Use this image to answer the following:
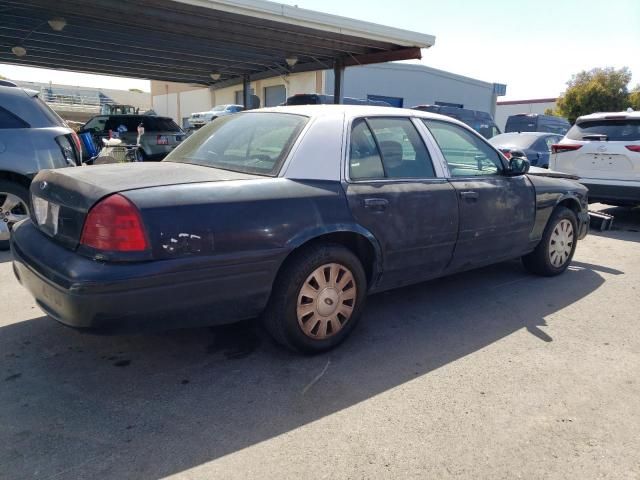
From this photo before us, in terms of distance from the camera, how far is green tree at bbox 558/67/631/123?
30.7 m

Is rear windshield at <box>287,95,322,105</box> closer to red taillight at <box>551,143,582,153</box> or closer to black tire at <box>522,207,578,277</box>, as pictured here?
red taillight at <box>551,143,582,153</box>

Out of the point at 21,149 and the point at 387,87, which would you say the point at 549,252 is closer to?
the point at 21,149

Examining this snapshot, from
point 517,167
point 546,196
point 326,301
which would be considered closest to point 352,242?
point 326,301

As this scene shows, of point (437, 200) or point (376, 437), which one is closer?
point (376, 437)

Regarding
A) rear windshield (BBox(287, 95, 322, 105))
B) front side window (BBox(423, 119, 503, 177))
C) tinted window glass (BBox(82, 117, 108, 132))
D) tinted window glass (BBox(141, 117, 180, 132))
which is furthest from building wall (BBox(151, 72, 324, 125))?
front side window (BBox(423, 119, 503, 177))

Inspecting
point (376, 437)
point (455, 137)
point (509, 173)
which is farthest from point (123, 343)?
point (509, 173)

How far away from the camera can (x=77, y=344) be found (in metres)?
3.29

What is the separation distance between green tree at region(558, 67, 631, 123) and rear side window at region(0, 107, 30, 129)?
32.0 metres

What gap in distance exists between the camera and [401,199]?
3.45 meters

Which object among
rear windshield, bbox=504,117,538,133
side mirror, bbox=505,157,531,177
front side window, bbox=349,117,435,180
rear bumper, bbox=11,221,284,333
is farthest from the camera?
rear windshield, bbox=504,117,538,133

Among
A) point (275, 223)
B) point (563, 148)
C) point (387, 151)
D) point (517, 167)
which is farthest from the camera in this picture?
point (563, 148)

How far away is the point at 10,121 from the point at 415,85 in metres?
27.1

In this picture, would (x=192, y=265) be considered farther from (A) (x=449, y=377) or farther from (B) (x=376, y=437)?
(A) (x=449, y=377)

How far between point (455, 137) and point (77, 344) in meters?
3.30
